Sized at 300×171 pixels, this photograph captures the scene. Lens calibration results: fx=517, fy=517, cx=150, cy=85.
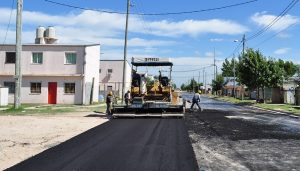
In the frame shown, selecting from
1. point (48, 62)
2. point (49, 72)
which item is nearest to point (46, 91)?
point (49, 72)

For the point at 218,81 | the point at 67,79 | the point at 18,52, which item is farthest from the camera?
the point at 218,81

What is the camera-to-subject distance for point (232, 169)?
417 inches

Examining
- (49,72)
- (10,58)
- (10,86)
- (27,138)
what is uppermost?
(10,58)

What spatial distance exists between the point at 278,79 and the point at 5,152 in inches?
1962

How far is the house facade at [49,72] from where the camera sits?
1871 inches

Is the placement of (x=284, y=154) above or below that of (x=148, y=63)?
below

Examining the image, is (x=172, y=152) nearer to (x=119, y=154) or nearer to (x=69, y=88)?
(x=119, y=154)

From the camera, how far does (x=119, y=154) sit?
12.6m

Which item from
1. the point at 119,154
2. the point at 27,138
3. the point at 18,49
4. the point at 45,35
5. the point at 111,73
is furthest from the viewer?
the point at 111,73

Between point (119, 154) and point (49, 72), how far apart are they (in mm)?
36539

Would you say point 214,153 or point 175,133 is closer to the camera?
point 214,153

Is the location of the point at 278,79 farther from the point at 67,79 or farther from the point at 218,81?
the point at 218,81

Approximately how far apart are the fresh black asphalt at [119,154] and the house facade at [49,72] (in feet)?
98.6

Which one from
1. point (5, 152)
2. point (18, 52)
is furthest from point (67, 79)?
Result: point (5, 152)
